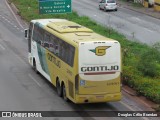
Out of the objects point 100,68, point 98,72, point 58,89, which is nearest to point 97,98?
point 98,72

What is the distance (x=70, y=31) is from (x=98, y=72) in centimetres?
370

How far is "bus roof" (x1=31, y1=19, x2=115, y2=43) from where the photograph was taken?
828 inches

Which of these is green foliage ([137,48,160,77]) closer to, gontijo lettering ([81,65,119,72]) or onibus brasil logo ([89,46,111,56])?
gontijo lettering ([81,65,119,72])

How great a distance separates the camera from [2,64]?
2991 cm

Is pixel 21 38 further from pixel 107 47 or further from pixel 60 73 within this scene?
pixel 107 47

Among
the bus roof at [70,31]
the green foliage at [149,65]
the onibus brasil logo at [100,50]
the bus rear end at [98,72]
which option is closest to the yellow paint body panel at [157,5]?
the bus roof at [70,31]

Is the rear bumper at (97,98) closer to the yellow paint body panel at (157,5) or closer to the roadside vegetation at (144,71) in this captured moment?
the roadside vegetation at (144,71)

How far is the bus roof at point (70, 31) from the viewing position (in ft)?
69.0

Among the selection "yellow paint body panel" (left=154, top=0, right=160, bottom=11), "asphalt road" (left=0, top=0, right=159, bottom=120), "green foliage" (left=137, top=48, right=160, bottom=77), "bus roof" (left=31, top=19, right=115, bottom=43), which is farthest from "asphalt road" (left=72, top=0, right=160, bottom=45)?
"bus roof" (left=31, top=19, right=115, bottom=43)

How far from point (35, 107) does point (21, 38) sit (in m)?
19.5

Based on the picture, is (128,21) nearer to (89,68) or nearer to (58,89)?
(58,89)

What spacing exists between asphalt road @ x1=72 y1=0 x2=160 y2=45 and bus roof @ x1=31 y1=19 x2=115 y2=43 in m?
13.6

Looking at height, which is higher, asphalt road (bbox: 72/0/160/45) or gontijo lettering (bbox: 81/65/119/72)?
gontijo lettering (bbox: 81/65/119/72)

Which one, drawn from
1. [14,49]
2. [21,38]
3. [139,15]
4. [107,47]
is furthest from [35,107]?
[139,15]
